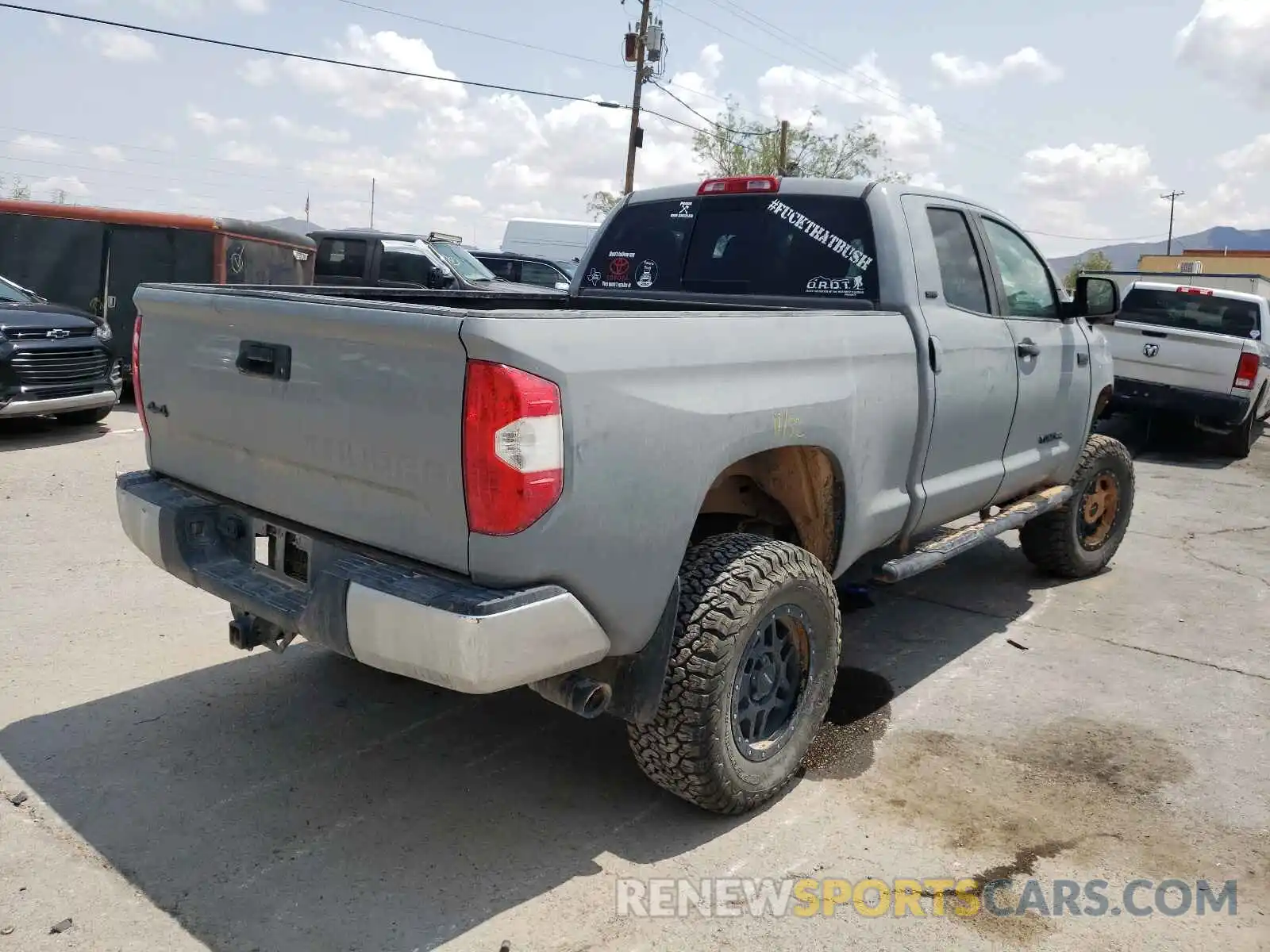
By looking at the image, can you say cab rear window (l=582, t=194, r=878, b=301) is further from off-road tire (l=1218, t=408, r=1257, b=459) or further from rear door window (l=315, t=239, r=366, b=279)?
rear door window (l=315, t=239, r=366, b=279)

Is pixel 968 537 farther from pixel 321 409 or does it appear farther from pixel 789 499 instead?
pixel 321 409

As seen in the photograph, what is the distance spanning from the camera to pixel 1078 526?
20.1ft

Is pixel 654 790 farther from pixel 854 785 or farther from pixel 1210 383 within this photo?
pixel 1210 383

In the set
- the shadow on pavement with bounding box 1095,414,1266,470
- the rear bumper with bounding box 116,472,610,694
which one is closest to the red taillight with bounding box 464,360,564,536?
the rear bumper with bounding box 116,472,610,694

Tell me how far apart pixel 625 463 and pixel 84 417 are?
9130 mm

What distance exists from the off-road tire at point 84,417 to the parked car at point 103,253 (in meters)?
1.66

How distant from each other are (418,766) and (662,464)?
1.54m

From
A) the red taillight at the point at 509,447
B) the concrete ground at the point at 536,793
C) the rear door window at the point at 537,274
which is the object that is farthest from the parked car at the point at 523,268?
the red taillight at the point at 509,447

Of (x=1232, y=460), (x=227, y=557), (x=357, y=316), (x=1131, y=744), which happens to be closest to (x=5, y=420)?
(x=227, y=557)

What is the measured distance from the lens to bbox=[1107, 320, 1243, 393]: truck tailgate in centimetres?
1105

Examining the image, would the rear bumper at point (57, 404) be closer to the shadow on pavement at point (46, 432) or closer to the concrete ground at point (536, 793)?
the shadow on pavement at point (46, 432)

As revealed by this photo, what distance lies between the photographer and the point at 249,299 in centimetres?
305

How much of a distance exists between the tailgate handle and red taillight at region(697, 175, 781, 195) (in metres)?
2.26

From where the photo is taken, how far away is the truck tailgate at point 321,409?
260cm
